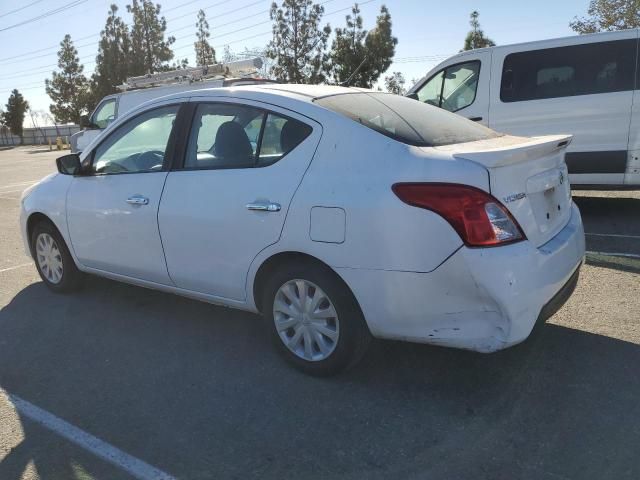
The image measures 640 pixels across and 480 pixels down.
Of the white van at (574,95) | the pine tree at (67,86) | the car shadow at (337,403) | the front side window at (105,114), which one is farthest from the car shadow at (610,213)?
the pine tree at (67,86)

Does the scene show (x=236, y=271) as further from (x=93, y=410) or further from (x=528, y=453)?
(x=528, y=453)

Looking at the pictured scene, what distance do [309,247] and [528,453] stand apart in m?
1.45

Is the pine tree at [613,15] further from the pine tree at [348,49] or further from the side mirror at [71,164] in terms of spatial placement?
the side mirror at [71,164]

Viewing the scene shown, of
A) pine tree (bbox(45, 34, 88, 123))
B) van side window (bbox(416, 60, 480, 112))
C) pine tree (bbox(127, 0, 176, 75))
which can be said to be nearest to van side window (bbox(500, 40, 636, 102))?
van side window (bbox(416, 60, 480, 112))

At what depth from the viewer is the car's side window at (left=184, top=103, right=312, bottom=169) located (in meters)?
3.35

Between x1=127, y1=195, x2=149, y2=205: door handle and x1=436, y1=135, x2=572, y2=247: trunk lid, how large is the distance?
2085mm

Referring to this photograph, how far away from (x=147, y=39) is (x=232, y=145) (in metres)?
44.9

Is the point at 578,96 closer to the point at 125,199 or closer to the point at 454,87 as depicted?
the point at 454,87

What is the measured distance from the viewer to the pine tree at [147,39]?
4394 centimetres

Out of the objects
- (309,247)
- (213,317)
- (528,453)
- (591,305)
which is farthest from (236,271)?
(591,305)

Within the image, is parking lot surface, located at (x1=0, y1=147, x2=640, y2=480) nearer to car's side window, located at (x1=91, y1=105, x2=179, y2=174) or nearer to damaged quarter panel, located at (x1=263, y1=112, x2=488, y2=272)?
damaged quarter panel, located at (x1=263, y1=112, x2=488, y2=272)

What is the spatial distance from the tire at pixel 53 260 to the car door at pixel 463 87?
16.0ft

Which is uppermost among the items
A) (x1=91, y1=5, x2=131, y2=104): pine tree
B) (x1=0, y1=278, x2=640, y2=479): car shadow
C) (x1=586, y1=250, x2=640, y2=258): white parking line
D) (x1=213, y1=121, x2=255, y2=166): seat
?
(x1=91, y1=5, x2=131, y2=104): pine tree

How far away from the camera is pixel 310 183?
10.2 feet
